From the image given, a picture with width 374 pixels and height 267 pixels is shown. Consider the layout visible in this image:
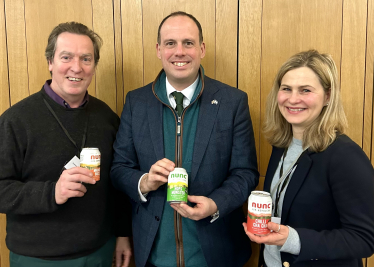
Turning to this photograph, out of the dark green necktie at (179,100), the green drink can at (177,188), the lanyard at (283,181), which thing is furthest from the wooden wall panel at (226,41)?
the green drink can at (177,188)

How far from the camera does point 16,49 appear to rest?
219cm

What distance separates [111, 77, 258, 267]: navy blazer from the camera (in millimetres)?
1553

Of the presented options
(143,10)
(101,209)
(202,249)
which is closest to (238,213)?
(202,249)

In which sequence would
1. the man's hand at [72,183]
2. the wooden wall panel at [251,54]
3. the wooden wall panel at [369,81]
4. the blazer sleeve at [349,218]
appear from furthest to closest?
the wooden wall panel at [251,54] → the wooden wall panel at [369,81] → the man's hand at [72,183] → the blazer sleeve at [349,218]

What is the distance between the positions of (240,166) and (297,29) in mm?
968

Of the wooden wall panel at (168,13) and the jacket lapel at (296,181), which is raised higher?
the wooden wall panel at (168,13)

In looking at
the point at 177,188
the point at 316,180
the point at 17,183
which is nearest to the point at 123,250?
the point at 17,183

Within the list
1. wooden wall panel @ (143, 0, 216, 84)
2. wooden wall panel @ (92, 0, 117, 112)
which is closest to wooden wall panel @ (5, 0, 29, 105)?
wooden wall panel @ (92, 0, 117, 112)

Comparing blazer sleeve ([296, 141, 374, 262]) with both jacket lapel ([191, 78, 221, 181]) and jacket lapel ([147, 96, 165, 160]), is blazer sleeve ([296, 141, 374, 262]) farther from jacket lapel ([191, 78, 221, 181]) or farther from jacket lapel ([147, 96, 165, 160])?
jacket lapel ([147, 96, 165, 160])

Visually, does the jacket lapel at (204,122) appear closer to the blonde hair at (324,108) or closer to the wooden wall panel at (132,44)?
the blonde hair at (324,108)

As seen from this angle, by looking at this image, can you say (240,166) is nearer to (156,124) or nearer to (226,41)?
(156,124)

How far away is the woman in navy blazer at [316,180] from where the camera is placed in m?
1.16

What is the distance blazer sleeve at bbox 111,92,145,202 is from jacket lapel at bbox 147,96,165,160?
0.13m

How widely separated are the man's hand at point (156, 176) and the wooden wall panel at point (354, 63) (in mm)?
1247
